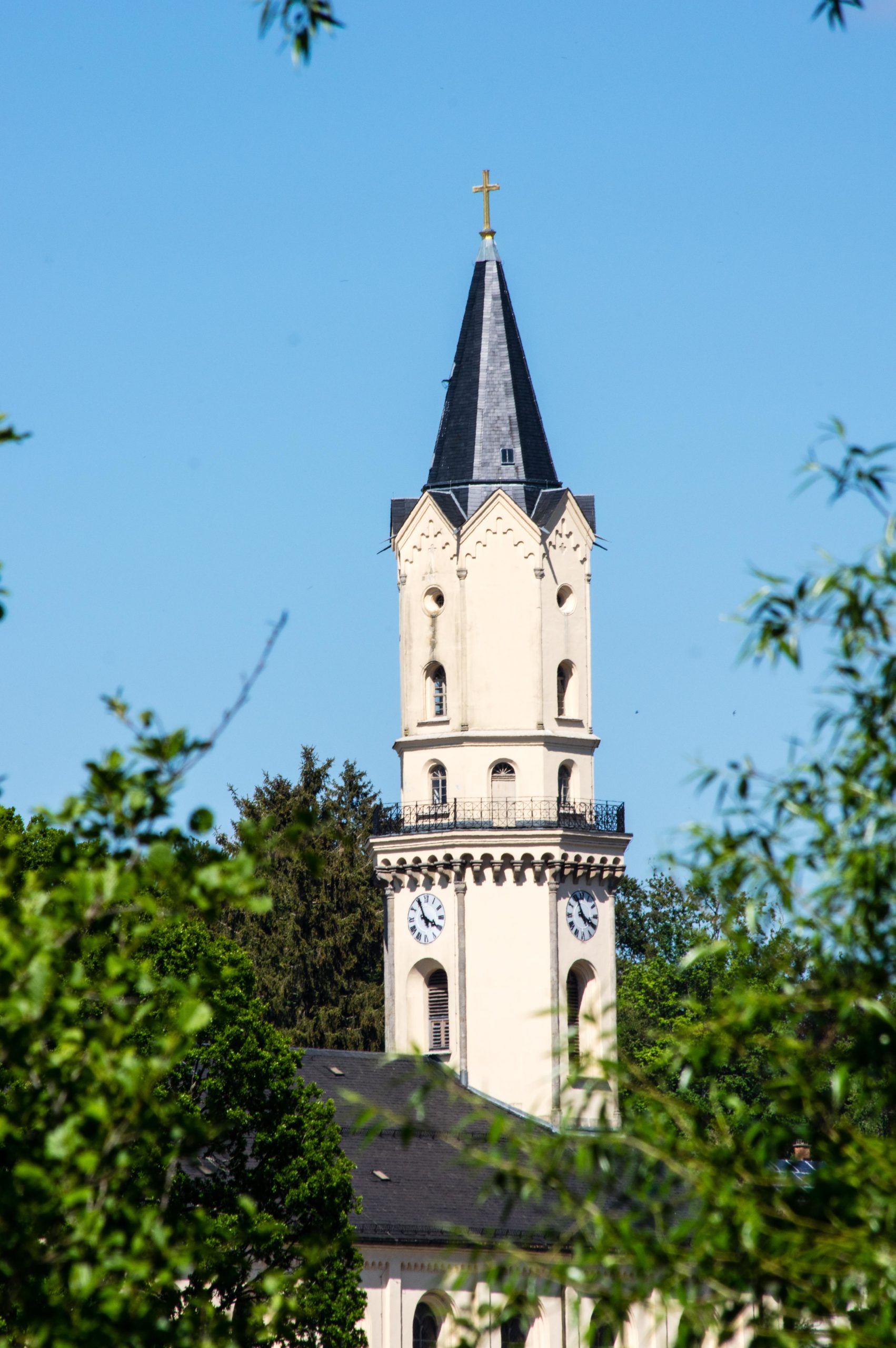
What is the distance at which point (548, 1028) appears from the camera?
66.9m

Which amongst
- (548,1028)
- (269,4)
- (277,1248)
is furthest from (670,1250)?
(548,1028)

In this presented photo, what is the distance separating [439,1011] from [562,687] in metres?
9.76

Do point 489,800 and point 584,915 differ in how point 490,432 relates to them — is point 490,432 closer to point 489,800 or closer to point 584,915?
point 489,800

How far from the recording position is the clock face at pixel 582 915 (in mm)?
69125

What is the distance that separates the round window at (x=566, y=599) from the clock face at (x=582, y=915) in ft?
25.7

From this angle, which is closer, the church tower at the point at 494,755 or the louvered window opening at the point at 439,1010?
the church tower at the point at 494,755

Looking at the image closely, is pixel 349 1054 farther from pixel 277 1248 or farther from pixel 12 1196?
pixel 12 1196

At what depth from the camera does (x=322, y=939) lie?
87.4 m

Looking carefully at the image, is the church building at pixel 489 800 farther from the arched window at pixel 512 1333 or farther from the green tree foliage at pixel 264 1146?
the green tree foliage at pixel 264 1146

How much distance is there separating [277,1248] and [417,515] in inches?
1123

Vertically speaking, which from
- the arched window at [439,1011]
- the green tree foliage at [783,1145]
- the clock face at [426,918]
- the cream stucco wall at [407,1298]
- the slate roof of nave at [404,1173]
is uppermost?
the clock face at [426,918]

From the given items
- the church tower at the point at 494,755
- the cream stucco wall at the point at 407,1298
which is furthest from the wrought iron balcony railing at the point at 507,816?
the cream stucco wall at the point at 407,1298

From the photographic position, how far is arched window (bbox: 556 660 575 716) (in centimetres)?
7188

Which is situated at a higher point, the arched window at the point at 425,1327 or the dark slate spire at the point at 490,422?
the dark slate spire at the point at 490,422
